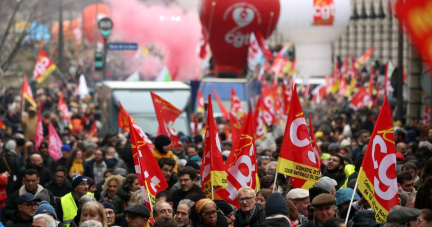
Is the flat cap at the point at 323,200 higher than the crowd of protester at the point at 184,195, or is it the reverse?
the flat cap at the point at 323,200

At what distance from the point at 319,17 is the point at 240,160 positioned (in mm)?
25874

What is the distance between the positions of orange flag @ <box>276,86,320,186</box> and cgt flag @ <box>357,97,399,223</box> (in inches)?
41.8

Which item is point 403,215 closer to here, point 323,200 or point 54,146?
point 323,200

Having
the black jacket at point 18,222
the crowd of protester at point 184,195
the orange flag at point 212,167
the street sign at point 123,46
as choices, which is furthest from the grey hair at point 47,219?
the street sign at point 123,46

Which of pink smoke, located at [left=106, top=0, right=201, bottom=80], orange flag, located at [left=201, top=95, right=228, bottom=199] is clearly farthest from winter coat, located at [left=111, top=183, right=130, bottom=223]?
pink smoke, located at [left=106, top=0, right=201, bottom=80]

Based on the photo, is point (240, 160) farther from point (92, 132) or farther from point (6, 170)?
point (92, 132)

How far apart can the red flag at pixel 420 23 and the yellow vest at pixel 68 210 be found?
3.94m

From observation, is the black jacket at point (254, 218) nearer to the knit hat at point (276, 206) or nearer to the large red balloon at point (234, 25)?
the knit hat at point (276, 206)

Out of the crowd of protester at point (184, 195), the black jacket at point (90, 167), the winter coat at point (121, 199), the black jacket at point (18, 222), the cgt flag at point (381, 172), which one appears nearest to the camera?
the crowd of protester at point (184, 195)

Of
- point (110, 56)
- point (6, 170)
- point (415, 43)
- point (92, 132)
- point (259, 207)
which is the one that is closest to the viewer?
point (415, 43)

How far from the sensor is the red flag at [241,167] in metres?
9.55


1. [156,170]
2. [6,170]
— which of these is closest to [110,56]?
[6,170]

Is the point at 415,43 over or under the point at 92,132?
over

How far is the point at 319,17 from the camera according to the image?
3497 centimetres
